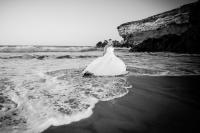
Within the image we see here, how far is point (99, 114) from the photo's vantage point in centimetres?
256

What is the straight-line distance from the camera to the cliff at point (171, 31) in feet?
61.7

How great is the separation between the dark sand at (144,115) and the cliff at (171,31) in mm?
17805

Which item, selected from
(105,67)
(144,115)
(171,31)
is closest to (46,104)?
(144,115)

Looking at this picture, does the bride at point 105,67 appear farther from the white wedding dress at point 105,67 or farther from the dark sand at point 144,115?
the dark sand at point 144,115

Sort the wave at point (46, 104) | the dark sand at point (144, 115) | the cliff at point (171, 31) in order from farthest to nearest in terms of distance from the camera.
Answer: the cliff at point (171, 31) → the wave at point (46, 104) → the dark sand at point (144, 115)

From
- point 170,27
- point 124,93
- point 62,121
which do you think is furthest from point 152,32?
point 62,121

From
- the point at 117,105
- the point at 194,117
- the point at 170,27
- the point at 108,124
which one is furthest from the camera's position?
the point at 170,27

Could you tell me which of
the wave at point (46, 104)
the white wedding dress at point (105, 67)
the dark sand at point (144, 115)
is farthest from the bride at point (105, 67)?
the dark sand at point (144, 115)

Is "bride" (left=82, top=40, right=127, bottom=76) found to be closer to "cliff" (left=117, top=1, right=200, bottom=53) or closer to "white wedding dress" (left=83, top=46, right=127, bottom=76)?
"white wedding dress" (left=83, top=46, right=127, bottom=76)

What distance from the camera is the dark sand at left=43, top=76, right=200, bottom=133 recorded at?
208 centimetres

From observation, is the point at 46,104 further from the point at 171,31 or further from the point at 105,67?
the point at 171,31

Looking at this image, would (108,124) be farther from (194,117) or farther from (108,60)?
(108,60)

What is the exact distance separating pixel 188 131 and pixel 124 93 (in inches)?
72.3

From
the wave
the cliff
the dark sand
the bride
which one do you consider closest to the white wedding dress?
the bride
